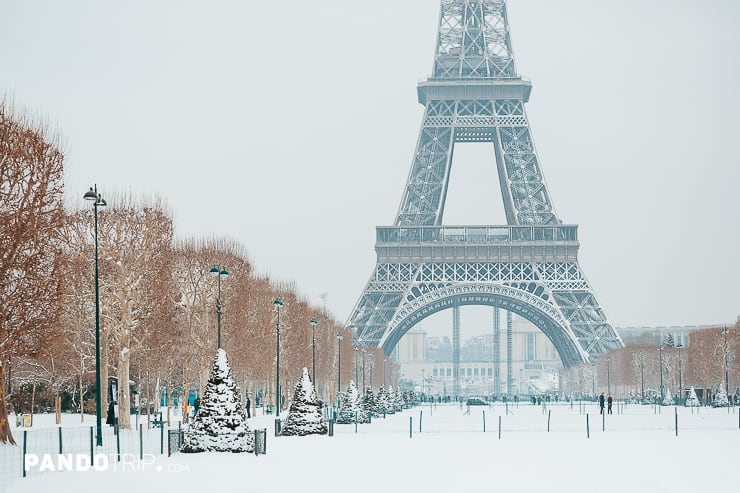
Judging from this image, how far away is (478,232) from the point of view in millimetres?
116062

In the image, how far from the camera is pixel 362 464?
29.7 metres

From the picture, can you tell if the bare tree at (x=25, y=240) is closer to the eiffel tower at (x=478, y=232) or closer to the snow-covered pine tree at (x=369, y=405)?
the snow-covered pine tree at (x=369, y=405)

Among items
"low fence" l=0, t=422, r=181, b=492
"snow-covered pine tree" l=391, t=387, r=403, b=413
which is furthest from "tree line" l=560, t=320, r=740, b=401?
"low fence" l=0, t=422, r=181, b=492

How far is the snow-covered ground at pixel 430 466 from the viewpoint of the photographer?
931 inches

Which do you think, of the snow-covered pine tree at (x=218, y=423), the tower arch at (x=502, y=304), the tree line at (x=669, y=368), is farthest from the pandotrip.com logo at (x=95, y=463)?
the tower arch at (x=502, y=304)

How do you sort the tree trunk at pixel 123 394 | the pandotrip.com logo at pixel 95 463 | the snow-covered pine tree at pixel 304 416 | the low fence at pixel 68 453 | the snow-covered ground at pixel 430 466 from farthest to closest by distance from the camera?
the tree trunk at pixel 123 394
the snow-covered pine tree at pixel 304 416
the low fence at pixel 68 453
the pandotrip.com logo at pixel 95 463
the snow-covered ground at pixel 430 466

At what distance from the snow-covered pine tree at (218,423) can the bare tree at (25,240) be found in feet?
22.1

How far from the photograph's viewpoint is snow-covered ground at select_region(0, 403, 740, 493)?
23.6m

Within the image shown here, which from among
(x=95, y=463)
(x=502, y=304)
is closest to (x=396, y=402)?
(x=502, y=304)

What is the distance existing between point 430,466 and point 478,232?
87478mm

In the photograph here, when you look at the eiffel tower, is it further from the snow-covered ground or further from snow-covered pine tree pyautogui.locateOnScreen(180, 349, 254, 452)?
snow-covered pine tree pyautogui.locateOnScreen(180, 349, 254, 452)

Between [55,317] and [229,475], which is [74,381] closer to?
[55,317]

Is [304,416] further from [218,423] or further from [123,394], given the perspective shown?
[218,423]

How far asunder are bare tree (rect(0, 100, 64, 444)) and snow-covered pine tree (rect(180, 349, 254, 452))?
22.1 feet
